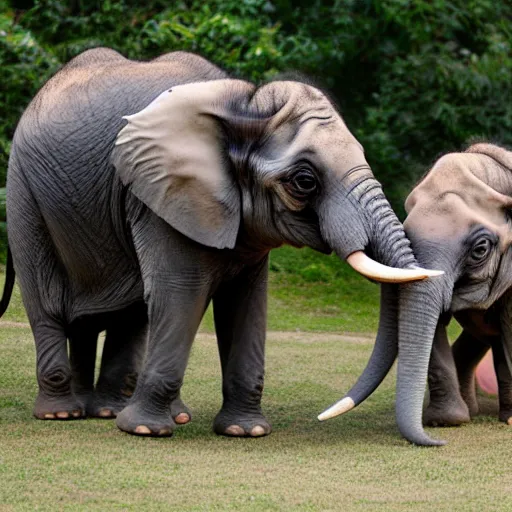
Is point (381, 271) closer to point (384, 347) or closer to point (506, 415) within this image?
point (384, 347)

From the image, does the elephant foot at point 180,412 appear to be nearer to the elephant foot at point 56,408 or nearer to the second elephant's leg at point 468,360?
the elephant foot at point 56,408

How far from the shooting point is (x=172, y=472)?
22.8 feet

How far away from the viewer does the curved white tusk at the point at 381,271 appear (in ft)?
24.3

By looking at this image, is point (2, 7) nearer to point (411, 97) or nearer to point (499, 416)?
point (411, 97)

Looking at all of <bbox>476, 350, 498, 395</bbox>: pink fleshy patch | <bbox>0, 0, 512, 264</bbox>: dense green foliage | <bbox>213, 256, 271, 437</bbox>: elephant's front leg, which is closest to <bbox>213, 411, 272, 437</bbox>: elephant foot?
<bbox>213, 256, 271, 437</bbox>: elephant's front leg

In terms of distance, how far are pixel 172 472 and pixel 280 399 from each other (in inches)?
112

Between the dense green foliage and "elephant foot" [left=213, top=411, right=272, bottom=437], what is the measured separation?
878cm

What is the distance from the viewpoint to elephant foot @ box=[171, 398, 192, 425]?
8.53 metres

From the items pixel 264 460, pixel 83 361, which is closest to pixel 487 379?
pixel 83 361

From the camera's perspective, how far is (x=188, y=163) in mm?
7980

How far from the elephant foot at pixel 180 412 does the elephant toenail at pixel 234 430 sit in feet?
1.22

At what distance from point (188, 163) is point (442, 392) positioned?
2214mm

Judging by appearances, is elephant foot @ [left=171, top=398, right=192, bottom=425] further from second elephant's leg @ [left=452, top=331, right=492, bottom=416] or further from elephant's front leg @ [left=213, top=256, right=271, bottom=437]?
second elephant's leg @ [left=452, top=331, right=492, bottom=416]

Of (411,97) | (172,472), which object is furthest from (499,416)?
(411,97)
